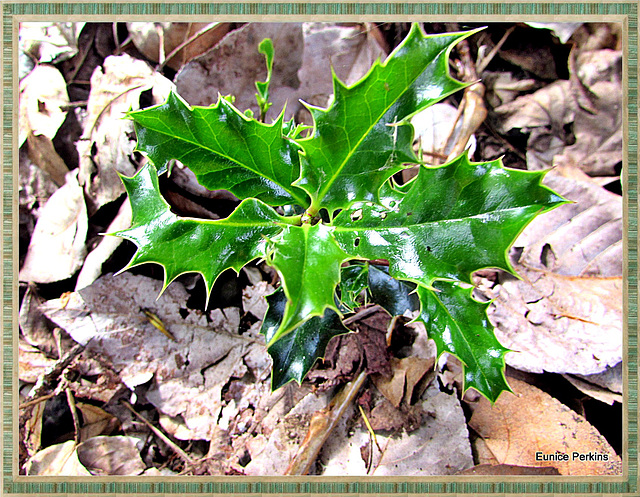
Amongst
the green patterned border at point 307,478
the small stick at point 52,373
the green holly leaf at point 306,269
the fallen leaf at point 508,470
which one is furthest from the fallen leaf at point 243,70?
the fallen leaf at point 508,470

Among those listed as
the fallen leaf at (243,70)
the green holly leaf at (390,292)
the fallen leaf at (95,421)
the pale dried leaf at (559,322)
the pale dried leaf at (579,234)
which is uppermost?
the fallen leaf at (243,70)

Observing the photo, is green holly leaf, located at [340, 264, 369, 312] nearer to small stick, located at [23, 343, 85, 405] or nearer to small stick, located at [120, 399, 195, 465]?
small stick, located at [120, 399, 195, 465]

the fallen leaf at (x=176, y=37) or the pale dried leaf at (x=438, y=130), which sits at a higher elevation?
the fallen leaf at (x=176, y=37)

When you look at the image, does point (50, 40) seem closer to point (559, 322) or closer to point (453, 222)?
point (453, 222)

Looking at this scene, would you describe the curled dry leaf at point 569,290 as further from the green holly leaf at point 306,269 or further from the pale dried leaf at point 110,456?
the pale dried leaf at point 110,456

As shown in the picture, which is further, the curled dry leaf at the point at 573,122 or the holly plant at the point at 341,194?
the curled dry leaf at the point at 573,122

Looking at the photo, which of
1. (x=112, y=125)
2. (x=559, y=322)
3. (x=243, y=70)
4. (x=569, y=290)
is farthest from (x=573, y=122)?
(x=112, y=125)

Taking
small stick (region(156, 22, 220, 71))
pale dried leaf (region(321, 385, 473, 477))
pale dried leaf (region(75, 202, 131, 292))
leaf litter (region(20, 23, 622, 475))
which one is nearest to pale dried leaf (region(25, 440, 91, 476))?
leaf litter (region(20, 23, 622, 475))
